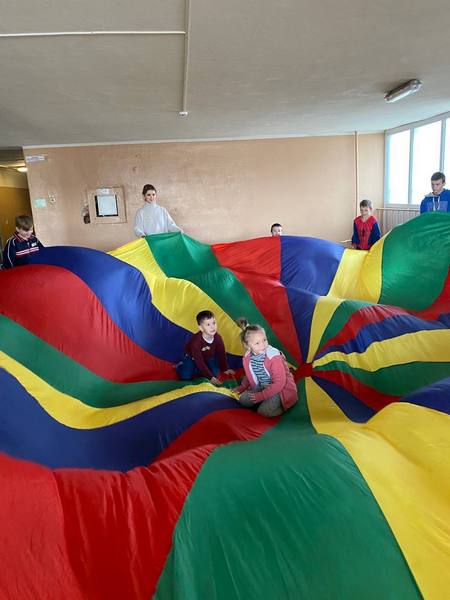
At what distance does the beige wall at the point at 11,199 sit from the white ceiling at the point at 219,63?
459 cm

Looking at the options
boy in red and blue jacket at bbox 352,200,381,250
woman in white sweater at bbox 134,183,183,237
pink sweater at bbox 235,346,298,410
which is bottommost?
pink sweater at bbox 235,346,298,410

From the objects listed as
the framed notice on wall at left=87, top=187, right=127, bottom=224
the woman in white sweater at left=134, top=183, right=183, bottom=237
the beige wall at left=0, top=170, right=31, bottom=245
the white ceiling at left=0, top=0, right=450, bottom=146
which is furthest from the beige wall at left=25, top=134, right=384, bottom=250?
the beige wall at left=0, top=170, right=31, bottom=245

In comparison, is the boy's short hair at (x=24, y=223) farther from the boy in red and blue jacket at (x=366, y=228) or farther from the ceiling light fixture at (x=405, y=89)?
the ceiling light fixture at (x=405, y=89)

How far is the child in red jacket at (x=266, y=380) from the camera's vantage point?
2.21m

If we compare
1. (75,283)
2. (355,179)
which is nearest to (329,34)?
(75,283)

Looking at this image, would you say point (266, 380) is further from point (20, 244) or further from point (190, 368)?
point (20, 244)

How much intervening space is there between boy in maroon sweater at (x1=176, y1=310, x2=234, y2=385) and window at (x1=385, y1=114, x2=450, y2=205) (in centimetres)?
479

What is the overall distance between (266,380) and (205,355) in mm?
629

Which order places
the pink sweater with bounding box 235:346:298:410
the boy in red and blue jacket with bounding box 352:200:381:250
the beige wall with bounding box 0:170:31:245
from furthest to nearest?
the beige wall with bounding box 0:170:31:245 < the boy in red and blue jacket with bounding box 352:200:381:250 < the pink sweater with bounding box 235:346:298:410

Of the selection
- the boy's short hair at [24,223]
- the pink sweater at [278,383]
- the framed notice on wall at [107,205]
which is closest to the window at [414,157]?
the framed notice on wall at [107,205]

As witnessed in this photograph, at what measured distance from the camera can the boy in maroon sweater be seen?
8.94 ft

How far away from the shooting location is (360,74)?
3.78m

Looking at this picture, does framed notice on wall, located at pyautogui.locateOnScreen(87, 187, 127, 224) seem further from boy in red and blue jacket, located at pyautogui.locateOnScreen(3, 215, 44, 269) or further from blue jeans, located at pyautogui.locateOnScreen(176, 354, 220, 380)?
blue jeans, located at pyautogui.locateOnScreen(176, 354, 220, 380)

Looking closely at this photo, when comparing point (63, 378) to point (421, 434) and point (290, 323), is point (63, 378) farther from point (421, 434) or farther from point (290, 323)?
point (421, 434)
